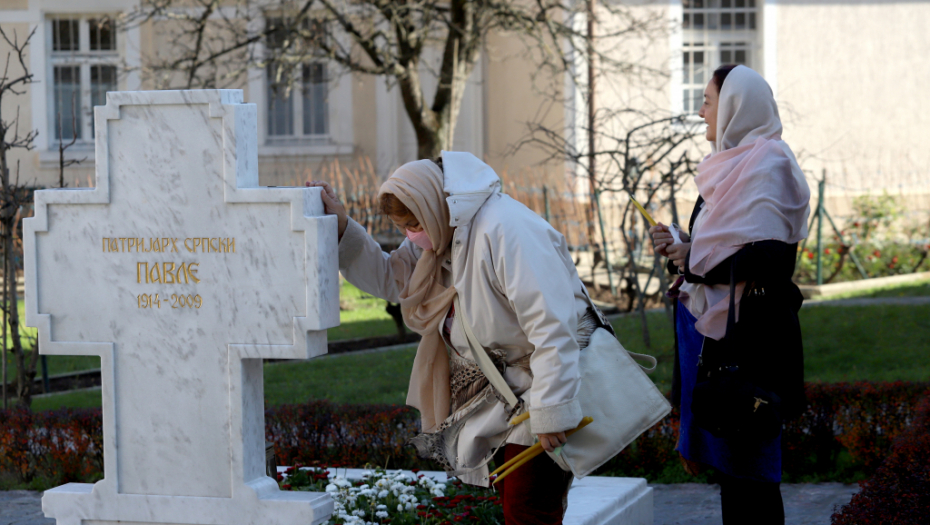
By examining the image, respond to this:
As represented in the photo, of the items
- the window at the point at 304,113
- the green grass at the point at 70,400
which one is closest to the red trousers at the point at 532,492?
the green grass at the point at 70,400

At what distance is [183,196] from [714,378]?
1784 millimetres

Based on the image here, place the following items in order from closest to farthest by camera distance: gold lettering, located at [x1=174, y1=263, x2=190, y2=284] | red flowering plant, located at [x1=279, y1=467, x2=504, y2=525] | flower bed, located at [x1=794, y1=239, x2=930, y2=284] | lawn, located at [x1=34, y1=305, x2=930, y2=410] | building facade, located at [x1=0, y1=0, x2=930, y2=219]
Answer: gold lettering, located at [x1=174, y1=263, x2=190, y2=284] → red flowering plant, located at [x1=279, y1=467, x2=504, y2=525] → lawn, located at [x1=34, y1=305, x2=930, y2=410] → flower bed, located at [x1=794, y1=239, x2=930, y2=284] → building facade, located at [x1=0, y1=0, x2=930, y2=219]

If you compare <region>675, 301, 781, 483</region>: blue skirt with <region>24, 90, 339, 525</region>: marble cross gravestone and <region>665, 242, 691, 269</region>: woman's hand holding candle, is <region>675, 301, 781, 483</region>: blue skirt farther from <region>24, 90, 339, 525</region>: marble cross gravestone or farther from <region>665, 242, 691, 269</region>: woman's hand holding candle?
<region>24, 90, 339, 525</region>: marble cross gravestone

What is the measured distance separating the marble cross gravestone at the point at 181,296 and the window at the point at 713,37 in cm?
1164

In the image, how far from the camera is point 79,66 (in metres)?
15.1

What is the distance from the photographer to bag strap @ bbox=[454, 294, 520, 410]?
287 centimetres

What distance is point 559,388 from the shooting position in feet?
8.80

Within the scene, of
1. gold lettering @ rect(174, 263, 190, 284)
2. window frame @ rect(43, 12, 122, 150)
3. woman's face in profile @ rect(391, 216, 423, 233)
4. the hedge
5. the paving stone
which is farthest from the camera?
window frame @ rect(43, 12, 122, 150)

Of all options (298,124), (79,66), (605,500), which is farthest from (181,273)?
(79,66)

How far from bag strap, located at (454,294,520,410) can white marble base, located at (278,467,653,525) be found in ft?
3.14

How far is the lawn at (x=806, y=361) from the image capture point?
6.67 metres

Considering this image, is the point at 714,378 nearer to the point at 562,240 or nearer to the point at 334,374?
the point at 562,240

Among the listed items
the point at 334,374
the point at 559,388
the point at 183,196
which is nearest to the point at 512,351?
the point at 559,388

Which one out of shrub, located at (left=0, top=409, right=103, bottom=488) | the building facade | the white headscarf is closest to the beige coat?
the white headscarf
